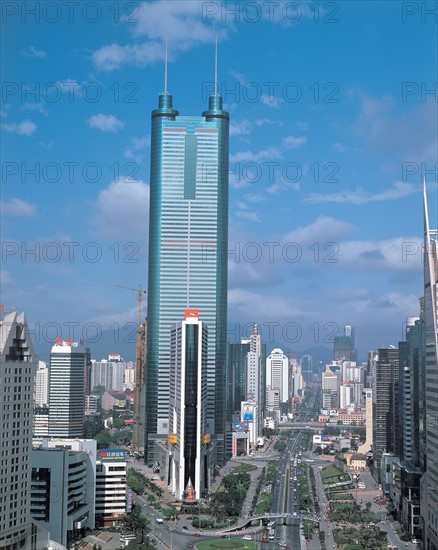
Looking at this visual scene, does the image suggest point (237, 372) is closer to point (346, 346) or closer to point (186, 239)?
point (186, 239)

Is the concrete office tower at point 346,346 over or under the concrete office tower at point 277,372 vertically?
over

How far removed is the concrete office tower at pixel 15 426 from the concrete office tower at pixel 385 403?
17133 millimetres

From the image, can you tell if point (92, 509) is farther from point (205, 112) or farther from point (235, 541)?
point (205, 112)

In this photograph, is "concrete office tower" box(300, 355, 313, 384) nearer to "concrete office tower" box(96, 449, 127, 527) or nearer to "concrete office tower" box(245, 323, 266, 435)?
"concrete office tower" box(245, 323, 266, 435)

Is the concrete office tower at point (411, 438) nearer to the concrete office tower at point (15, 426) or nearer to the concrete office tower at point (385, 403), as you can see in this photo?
the concrete office tower at point (385, 403)

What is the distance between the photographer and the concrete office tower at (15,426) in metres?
12.3

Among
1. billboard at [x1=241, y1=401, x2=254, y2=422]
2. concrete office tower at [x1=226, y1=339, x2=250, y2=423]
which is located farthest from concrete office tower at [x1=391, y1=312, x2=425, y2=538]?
concrete office tower at [x1=226, y1=339, x2=250, y2=423]

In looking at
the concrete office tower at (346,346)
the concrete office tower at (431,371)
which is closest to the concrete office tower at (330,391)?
the concrete office tower at (346,346)

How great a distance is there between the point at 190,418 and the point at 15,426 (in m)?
9.91

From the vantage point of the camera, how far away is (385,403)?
29016mm

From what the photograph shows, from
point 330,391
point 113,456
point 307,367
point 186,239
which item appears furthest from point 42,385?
point 307,367

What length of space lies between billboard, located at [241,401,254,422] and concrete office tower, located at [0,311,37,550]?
25383mm

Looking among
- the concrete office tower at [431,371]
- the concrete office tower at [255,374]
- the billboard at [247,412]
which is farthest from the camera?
the concrete office tower at [255,374]

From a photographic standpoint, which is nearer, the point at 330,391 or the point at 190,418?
the point at 190,418
